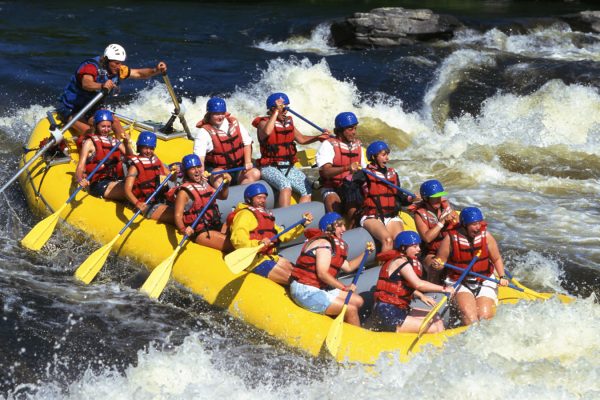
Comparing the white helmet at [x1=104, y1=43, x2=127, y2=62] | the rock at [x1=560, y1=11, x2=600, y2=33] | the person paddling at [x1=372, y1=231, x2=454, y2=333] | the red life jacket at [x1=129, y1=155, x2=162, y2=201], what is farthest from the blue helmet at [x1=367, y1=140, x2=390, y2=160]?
the rock at [x1=560, y1=11, x2=600, y2=33]

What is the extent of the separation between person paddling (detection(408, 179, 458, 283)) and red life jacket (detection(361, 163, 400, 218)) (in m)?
0.45

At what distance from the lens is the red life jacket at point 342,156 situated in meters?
7.46

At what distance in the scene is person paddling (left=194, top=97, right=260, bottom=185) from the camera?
781 centimetres

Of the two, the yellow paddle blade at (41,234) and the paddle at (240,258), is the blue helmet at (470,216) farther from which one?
the yellow paddle blade at (41,234)

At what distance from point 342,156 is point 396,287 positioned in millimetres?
1892

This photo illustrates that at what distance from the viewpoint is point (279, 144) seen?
7867mm

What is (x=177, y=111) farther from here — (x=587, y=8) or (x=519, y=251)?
(x=587, y=8)

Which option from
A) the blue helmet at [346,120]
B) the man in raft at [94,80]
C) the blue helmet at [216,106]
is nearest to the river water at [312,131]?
the man in raft at [94,80]

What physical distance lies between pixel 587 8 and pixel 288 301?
18232 mm

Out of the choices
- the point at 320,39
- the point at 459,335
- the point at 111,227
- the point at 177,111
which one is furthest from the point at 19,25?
the point at 459,335

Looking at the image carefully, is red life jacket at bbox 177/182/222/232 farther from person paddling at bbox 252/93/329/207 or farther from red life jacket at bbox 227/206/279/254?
person paddling at bbox 252/93/329/207

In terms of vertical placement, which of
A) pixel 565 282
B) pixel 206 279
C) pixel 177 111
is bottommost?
pixel 565 282

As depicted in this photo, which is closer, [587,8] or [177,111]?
[177,111]

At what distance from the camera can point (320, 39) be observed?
1758cm
